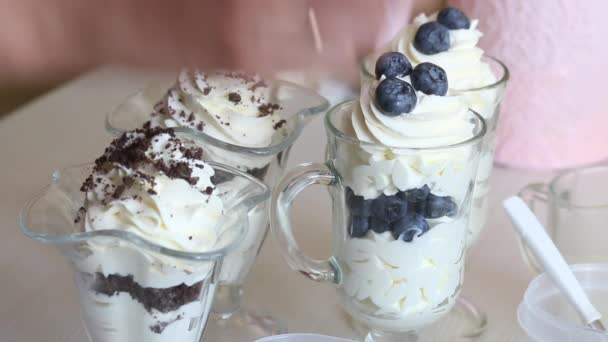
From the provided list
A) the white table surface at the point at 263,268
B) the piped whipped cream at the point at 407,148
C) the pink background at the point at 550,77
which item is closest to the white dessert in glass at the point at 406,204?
the piped whipped cream at the point at 407,148

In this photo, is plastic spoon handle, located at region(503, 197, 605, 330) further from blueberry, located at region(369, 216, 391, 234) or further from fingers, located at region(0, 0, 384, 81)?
fingers, located at region(0, 0, 384, 81)

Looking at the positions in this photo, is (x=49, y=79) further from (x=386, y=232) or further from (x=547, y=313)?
(x=547, y=313)

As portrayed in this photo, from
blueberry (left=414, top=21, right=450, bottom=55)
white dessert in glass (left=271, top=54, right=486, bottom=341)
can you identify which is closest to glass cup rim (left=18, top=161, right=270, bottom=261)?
white dessert in glass (left=271, top=54, right=486, bottom=341)

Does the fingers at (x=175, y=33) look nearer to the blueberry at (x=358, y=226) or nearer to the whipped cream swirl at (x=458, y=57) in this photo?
the blueberry at (x=358, y=226)

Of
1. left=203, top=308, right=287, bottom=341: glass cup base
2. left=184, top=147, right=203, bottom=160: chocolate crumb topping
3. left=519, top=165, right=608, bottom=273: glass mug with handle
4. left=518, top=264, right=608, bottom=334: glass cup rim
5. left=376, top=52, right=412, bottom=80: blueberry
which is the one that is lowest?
left=203, top=308, right=287, bottom=341: glass cup base

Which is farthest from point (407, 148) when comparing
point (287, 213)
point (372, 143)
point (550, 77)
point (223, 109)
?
point (550, 77)

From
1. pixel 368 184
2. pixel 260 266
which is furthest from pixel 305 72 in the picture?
pixel 260 266
